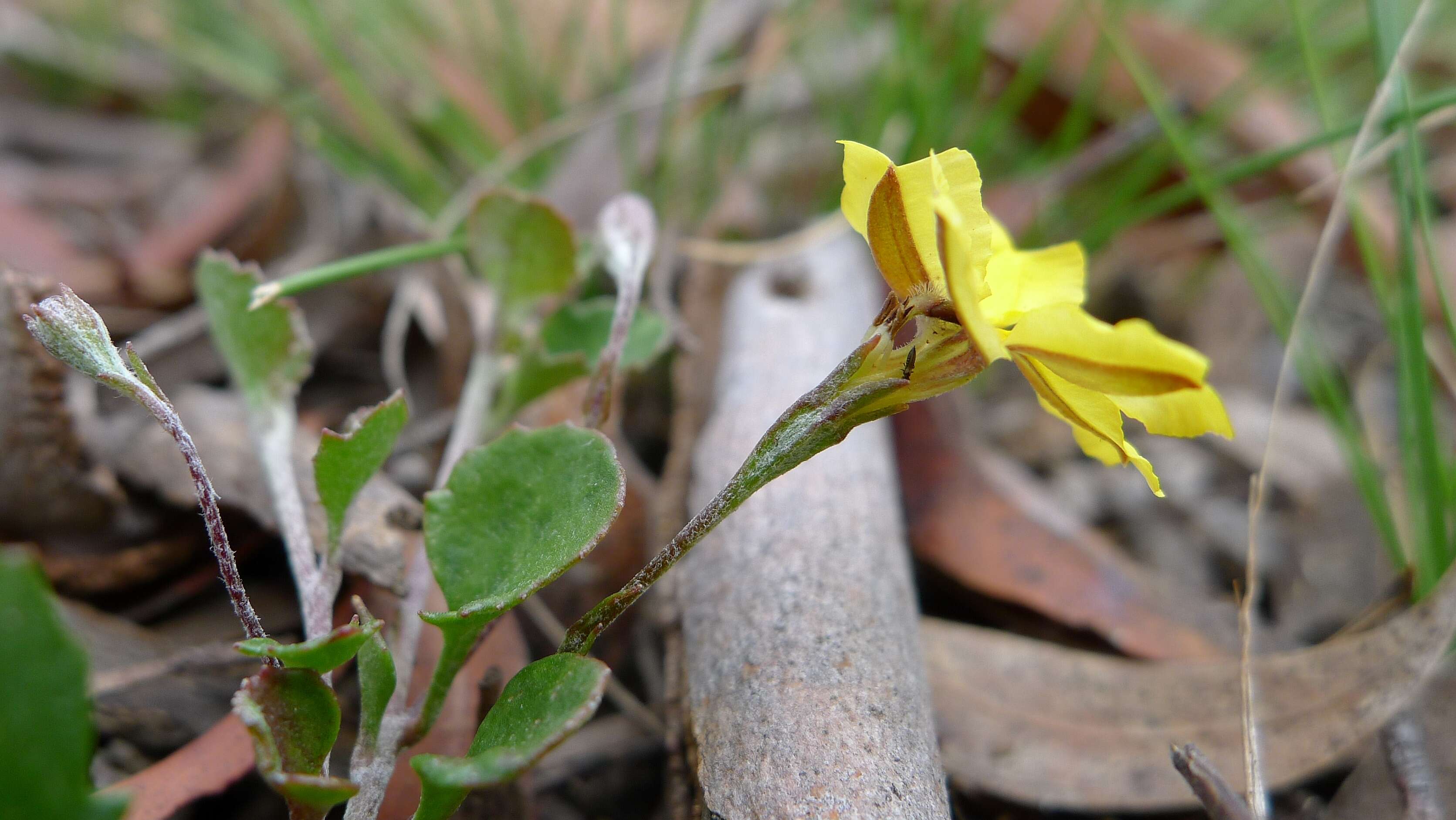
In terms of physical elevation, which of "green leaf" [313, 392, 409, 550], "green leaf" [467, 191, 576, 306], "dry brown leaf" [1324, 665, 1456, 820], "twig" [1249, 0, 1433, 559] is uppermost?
"green leaf" [467, 191, 576, 306]

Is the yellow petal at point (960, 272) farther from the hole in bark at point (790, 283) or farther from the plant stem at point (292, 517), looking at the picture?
the hole in bark at point (790, 283)

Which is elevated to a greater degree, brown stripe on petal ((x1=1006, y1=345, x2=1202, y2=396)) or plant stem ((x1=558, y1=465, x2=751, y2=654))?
plant stem ((x1=558, y1=465, x2=751, y2=654))

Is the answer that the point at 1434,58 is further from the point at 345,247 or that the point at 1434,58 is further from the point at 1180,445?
the point at 345,247

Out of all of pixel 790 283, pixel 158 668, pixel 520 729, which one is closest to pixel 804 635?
pixel 520 729

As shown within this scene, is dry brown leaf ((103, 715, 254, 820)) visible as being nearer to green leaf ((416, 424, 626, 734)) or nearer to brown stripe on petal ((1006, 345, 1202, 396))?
green leaf ((416, 424, 626, 734))

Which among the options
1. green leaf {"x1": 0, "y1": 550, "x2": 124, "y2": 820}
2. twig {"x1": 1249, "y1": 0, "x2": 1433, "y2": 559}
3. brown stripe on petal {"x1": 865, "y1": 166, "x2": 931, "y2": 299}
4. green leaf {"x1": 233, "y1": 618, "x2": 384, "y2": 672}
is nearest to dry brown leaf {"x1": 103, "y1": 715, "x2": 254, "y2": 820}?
green leaf {"x1": 233, "y1": 618, "x2": 384, "y2": 672}
